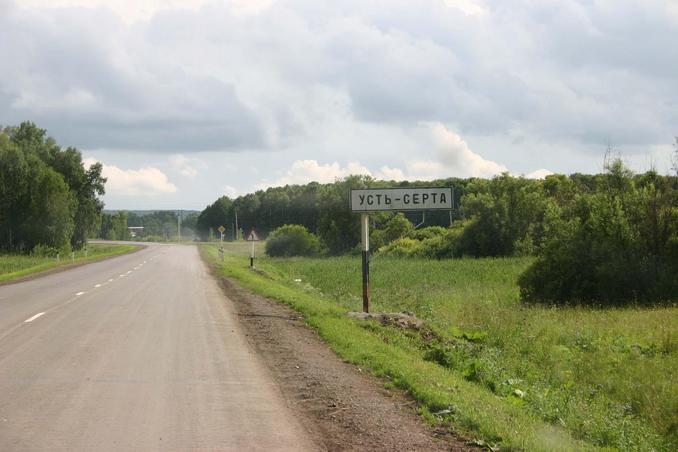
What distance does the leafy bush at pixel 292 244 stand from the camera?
100188 mm

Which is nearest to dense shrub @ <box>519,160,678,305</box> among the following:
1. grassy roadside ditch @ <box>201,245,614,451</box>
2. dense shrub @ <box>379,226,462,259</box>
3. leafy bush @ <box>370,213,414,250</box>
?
grassy roadside ditch @ <box>201,245,614,451</box>

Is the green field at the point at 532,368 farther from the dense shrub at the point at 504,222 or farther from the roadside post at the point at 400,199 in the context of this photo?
the dense shrub at the point at 504,222

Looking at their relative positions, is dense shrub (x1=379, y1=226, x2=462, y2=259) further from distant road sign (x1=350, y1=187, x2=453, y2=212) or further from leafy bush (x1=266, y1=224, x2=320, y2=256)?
distant road sign (x1=350, y1=187, x2=453, y2=212)

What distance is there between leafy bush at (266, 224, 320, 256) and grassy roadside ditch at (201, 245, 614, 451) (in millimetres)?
83636

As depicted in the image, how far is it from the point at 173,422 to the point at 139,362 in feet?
12.8

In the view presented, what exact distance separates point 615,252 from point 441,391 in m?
25.0

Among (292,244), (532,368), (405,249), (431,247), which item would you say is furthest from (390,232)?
(532,368)

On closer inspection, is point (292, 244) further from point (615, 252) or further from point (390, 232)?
point (615, 252)

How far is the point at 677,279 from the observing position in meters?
30.4

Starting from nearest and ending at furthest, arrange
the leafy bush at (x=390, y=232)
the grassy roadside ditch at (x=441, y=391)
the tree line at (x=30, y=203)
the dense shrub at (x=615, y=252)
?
the grassy roadside ditch at (x=441, y=391) → the dense shrub at (x=615, y=252) → the tree line at (x=30, y=203) → the leafy bush at (x=390, y=232)

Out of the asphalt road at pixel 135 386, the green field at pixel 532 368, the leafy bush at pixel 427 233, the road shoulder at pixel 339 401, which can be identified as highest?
the leafy bush at pixel 427 233

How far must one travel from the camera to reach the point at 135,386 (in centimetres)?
938

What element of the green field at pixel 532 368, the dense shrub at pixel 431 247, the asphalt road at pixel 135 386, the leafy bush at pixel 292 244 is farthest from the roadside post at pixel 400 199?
the leafy bush at pixel 292 244

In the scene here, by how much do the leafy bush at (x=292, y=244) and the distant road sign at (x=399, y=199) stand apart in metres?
81.3
